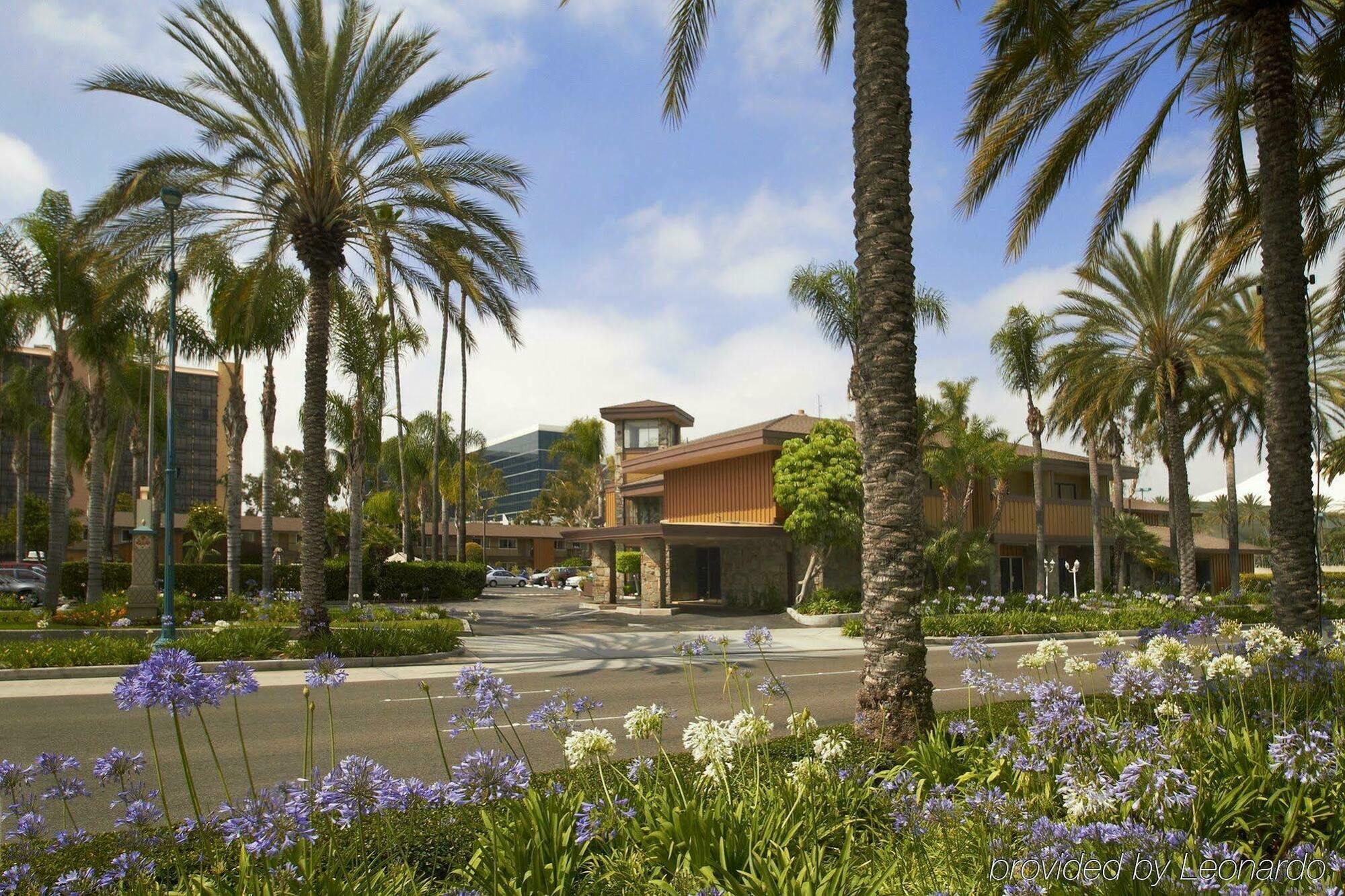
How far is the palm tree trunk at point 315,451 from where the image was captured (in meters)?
16.5

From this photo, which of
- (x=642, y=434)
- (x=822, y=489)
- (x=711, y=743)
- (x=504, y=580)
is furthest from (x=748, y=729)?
(x=504, y=580)

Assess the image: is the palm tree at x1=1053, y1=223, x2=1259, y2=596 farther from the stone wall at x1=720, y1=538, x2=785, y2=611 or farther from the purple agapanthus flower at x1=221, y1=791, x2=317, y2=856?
the purple agapanthus flower at x1=221, y1=791, x2=317, y2=856

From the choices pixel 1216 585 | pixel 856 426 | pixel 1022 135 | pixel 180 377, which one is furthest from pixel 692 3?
pixel 180 377

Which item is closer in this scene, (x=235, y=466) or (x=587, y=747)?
(x=587, y=747)

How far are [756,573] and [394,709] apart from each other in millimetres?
21020

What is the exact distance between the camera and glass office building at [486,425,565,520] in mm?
144000

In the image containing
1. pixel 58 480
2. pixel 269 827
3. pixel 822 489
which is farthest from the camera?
pixel 822 489

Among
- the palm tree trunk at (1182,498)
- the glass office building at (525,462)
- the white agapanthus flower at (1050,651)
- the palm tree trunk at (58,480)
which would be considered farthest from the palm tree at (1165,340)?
the glass office building at (525,462)

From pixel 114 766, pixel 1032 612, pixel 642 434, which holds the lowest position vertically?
pixel 1032 612

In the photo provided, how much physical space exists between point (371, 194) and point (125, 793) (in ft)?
49.4

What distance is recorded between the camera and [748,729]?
14.0ft

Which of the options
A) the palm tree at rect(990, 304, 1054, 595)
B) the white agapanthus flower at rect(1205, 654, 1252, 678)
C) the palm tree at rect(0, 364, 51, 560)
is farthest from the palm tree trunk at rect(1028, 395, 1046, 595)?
the palm tree at rect(0, 364, 51, 560)

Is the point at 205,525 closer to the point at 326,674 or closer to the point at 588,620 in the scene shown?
the point at 588,620

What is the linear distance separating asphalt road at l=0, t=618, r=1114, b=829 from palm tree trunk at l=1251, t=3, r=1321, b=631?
4024mm
